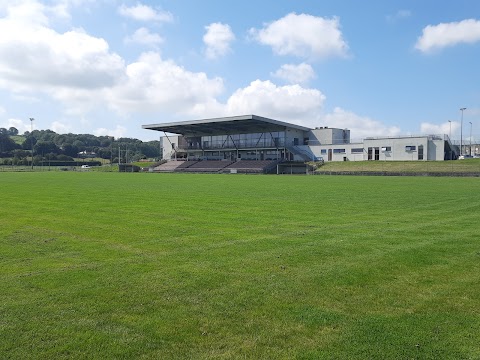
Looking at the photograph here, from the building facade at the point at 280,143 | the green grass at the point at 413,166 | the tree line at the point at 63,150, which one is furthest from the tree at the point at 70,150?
the green grass at the point at 413,166

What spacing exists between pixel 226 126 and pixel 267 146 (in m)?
10.0

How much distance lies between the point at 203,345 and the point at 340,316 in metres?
1.85

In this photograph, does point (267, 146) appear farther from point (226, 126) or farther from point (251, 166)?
point (226, 126)

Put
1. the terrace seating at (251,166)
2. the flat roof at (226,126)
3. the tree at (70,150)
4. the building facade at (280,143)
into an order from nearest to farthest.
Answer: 1. the building facade at (280,143)
2. the terrace seating at (251,166)
3. the flat roof at (226,126)
4. the tree at (70,150)

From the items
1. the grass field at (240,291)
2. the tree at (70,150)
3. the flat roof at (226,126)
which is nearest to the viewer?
the grass field at (240,291)

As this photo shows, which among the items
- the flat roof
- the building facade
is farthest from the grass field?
the flat roof

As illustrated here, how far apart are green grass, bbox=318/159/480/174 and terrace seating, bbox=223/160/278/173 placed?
10965 mm

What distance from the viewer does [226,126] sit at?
8612 centimetres

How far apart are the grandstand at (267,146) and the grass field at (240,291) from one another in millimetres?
63571

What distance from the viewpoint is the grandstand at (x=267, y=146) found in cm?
7050

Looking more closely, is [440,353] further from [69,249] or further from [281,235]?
[69,249]

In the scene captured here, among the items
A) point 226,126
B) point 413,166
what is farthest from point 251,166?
point 413,166

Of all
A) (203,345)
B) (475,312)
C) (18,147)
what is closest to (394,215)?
(475,312)

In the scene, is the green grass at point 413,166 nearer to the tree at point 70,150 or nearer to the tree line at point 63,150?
the tree line at point 63,150
